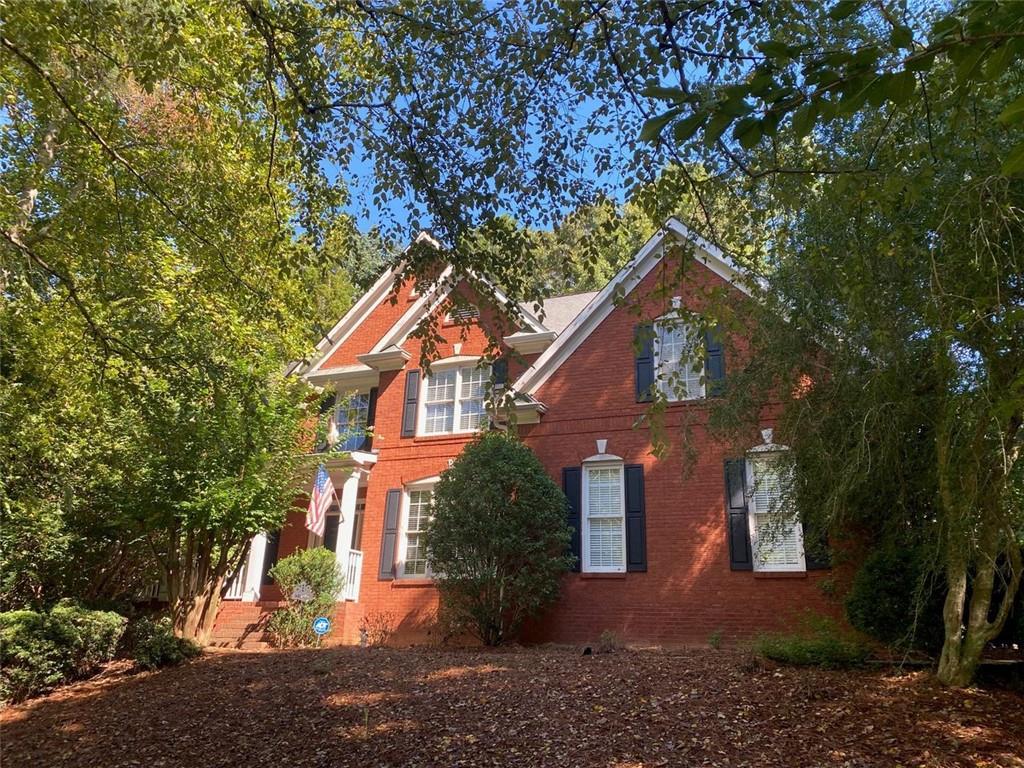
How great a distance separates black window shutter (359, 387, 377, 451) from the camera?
15.9 meters

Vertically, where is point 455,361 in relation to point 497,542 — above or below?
above

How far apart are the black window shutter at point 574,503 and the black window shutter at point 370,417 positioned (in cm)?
483

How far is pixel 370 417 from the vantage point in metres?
16.5

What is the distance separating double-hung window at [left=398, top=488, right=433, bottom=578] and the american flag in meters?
1.74

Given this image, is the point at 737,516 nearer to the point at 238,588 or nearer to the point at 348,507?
the point at 348,507

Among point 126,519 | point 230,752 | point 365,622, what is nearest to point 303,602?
point 365,622

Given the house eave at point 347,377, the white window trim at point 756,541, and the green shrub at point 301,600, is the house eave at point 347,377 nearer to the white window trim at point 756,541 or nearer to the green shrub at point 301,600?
the green shrub at point 301,600

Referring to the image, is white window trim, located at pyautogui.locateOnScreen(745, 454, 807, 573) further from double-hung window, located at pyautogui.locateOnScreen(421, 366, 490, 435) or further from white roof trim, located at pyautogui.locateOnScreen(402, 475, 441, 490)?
white roof trim, located at pyautogui.locateOnScreen(402, 475, 441, 490)

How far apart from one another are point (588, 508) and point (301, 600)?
5.69m

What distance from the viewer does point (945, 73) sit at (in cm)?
388

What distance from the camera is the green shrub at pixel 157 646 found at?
1040cm

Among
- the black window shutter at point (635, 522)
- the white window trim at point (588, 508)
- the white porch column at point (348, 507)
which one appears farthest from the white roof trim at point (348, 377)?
the black window shutter at point (635, 522)

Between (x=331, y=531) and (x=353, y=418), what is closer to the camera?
(x=353, y=418)

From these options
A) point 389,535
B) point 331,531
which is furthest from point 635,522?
point 331,531
